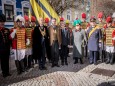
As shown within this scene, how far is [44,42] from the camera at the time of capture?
6.92 meters

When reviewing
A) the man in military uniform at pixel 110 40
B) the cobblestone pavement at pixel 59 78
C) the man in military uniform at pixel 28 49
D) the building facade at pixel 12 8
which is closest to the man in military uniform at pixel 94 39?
the man in military uniform at pixel 110 40

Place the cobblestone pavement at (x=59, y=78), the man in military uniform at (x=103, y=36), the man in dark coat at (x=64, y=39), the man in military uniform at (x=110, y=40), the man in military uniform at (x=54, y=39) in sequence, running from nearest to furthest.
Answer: the cobblestone pavement at (x=59, y=78) → the man in military uniform at (x=54, y=39) → the man in military uniform at (x=110, y=40) → the man in dark coat at (x=64, y=39) → the man in military uniform at (x=103, y=36)

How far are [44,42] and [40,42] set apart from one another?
0.21m

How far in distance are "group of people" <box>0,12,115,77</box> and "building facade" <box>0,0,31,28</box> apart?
13.0 ft

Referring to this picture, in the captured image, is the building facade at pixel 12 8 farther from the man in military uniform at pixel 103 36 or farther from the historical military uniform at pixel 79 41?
the man in military uniform at pixel 103 36

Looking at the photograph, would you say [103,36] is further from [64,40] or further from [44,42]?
[44,42]

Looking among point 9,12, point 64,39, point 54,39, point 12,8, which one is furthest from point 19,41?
point 12,8

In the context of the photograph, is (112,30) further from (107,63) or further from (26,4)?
(26,4)

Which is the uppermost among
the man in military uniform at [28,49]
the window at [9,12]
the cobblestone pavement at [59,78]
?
the window at [9,12]

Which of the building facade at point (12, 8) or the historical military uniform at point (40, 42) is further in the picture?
the building facade at point (12, 8)

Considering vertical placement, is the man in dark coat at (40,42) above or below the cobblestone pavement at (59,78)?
above

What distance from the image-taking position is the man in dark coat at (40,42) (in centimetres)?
666

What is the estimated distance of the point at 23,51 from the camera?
20.9 feet

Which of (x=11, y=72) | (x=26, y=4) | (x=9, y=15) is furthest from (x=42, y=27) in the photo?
(x=26, y=4)
